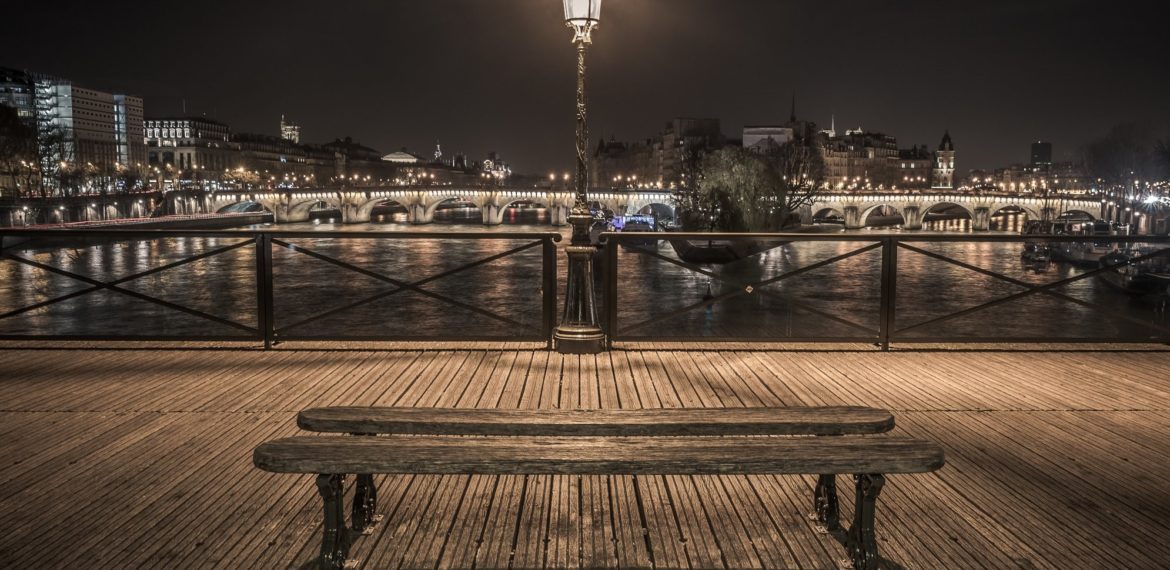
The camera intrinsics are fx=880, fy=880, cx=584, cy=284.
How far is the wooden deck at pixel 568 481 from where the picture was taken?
3.58m

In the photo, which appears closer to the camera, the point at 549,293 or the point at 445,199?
the point at 549,293

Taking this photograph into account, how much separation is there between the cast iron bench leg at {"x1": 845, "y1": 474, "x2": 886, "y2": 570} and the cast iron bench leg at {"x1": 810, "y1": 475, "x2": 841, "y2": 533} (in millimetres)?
362

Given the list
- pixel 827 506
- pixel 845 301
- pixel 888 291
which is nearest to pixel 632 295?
pixel 845 301

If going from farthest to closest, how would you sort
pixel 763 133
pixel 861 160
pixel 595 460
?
pixel 861 160, pixel 763 133, pixel 595 460

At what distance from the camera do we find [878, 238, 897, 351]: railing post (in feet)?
25.8

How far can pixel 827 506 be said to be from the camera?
149 inches

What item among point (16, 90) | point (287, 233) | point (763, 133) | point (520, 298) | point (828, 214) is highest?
point (16, 90)

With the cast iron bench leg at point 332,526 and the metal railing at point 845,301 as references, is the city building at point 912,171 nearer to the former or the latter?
the metal railing at point 845,301

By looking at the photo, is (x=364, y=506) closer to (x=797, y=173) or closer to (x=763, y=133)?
(x=797, y=173)

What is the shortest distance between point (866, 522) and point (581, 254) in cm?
484

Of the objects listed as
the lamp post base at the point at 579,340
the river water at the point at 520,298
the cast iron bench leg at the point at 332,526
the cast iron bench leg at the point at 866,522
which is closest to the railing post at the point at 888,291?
the lamp post base at the point at 579,340

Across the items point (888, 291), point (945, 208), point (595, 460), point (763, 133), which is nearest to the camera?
point (595, 460)

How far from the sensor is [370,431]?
3.79m

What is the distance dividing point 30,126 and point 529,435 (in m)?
94.7
